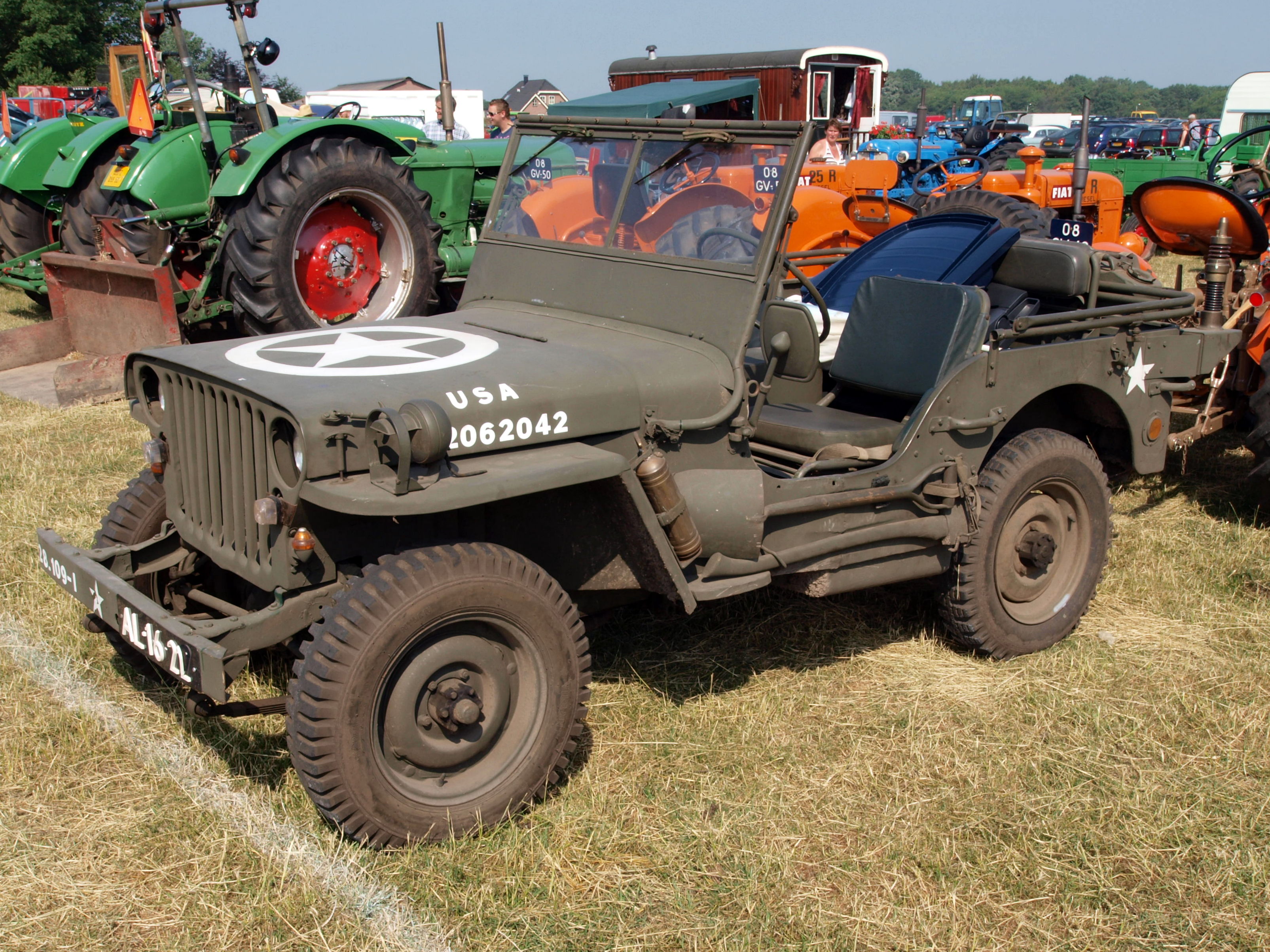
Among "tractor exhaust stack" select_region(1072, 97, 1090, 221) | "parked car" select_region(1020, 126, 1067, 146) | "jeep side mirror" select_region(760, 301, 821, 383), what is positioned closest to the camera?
"jeep side mirror" select_region(760, 301, 821, 383)

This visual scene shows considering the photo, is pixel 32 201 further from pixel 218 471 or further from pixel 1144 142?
pixel 1144 142

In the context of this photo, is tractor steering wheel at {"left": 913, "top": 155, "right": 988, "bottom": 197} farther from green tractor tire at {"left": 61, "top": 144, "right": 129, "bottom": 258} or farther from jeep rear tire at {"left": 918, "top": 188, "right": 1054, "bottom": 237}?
green tractor tire at {"left": 61, "top": 144, "right": 129, "bottom": 258}

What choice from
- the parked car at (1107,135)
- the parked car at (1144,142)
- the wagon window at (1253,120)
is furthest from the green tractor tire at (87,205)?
the wagon window at (1253,120)

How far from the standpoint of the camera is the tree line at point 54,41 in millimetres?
30453

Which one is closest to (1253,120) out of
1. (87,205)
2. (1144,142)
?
(1144,142)

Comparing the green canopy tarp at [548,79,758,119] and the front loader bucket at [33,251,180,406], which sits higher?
the green canopy tarp at [548,79,758,119]

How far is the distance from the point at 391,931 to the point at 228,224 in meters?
5.79

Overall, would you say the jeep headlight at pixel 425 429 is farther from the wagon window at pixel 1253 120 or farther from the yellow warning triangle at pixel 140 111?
the wagon window at pixel 1253 120

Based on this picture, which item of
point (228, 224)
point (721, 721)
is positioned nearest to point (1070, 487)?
point (721, 721)

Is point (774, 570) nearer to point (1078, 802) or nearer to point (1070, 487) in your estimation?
point (1078, 802)

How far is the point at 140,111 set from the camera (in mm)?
8273

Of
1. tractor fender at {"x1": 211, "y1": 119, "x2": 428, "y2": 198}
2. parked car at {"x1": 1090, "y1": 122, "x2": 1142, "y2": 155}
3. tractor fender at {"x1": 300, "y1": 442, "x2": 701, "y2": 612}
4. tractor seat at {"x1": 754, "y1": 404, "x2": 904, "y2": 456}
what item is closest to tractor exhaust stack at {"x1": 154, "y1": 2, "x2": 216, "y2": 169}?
tractor fender at {"x1": 211, "y1": 119, "x2": 428, "y2": 198}

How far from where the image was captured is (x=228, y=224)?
7.37 m

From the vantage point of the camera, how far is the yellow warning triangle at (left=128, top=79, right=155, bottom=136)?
8.20 meters
